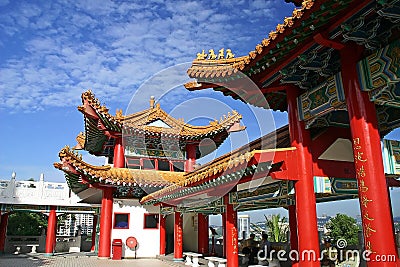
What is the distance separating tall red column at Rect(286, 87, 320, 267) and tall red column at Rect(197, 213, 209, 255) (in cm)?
1174

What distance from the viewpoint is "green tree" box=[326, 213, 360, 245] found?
19.5 m

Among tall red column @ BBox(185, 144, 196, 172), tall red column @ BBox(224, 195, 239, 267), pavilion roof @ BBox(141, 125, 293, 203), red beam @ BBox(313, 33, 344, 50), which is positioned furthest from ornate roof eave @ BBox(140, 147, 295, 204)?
tall red column @ BBox(185, 144, 196, 172)

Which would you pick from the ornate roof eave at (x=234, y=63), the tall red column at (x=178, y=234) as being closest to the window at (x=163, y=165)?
the tall red column at (x=178, y=234)

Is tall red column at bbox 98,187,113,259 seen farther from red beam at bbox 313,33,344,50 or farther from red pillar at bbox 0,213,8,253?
red beam at bbox 313,33,344,50

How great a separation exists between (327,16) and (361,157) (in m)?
1.99

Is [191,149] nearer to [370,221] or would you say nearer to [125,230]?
[125,230]

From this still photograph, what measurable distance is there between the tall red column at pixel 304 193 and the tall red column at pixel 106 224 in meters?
12.6

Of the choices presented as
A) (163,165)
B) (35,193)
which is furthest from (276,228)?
(35,193)

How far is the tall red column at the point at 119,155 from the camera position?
740 inches

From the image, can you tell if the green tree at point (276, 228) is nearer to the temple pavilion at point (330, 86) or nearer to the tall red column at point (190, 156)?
the tall red column at point (190, 156)

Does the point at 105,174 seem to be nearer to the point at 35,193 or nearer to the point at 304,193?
the point at 35,193

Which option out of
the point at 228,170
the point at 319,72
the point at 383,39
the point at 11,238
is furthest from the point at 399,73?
the point at 11,238

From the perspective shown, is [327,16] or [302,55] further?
[302,55]

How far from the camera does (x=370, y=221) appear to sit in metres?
4.64
